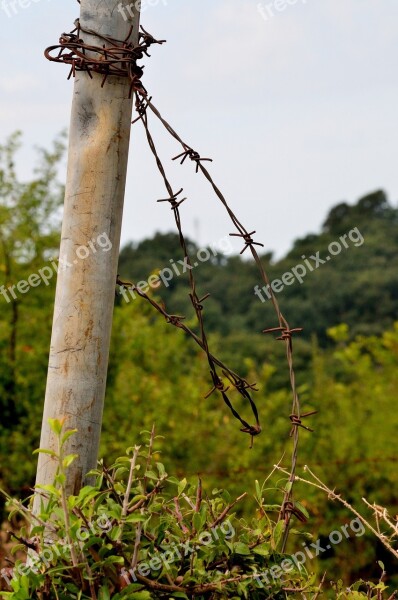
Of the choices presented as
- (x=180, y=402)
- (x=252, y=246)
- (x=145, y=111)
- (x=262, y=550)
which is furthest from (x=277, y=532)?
(x=180, y=402)

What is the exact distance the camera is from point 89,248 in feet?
5.26

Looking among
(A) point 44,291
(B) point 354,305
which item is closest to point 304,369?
(B) point 354,305

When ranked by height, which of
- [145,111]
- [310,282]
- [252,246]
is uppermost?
[310,282]

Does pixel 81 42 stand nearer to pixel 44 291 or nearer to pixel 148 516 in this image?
pixel 148 516

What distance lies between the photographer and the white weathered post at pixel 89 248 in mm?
1589

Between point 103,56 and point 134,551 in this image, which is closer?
point 134,551

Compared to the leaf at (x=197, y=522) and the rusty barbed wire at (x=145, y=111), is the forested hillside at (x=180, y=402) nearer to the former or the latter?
the rusty barbed wire at (x=145, y=111)

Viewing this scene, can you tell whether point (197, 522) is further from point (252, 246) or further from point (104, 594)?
point (252, 246)

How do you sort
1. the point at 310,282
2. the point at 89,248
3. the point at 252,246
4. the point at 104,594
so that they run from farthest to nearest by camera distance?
the point at 310,282 < the point at 252,246 < the point at 89,248 < the point at 104,594

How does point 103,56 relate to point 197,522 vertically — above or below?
above

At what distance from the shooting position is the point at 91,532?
1370 mm

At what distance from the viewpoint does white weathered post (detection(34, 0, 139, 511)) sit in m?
1.59

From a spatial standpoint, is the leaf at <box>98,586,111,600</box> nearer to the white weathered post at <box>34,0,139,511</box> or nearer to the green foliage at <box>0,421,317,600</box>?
the green foliage at <box>0,421,317,600</box>

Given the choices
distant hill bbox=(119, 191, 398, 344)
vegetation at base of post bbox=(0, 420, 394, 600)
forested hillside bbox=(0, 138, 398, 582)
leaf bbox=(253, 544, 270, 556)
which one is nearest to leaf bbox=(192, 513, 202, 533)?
vegetation at base of post bbox=(0, 420, 394, 600)
